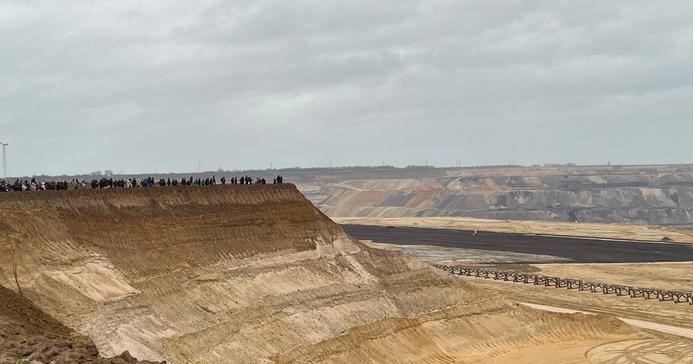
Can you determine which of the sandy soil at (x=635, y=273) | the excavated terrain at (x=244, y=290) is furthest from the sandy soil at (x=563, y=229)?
the excavated terrain at (x=244, y=290)

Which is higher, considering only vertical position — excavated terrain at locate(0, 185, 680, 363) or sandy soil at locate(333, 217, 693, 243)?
excavated terrain at locate(0, 185, 680, 363)

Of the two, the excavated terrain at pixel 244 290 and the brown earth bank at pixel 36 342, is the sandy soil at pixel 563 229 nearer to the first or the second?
the excavated terrain at pixel 244 290

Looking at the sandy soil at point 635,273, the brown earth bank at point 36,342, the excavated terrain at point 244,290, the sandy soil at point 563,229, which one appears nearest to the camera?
the brown earth bank at point 36,342

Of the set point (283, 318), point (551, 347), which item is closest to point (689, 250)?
point (551, 347)

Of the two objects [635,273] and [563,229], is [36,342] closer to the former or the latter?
[635,273]

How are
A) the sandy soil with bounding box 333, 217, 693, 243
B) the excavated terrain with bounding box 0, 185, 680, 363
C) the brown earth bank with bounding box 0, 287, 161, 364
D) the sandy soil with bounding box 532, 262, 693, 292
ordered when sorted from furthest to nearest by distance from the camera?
the sandy soil with bounding box 333, 217, 693, 243 → the sandy soil with bounding box 532, 262, 693, 292 → the excavated terrain with bounding box 0, 185, 680, 363 → the brown earth bank with bounding box 0, 287, 161, 364

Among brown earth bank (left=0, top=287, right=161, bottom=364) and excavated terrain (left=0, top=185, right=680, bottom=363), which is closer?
brown earth bank (left=0, top=287, right=161, bottom=364)

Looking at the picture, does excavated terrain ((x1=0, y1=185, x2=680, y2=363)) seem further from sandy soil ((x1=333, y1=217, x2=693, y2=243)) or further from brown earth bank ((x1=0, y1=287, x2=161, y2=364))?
→ sandy soil ((x1=333, y1=217, x2=693, y2=243))

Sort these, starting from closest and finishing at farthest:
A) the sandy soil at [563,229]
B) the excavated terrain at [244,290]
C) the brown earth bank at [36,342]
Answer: the brown earth bank at [36,342] → the excavated terrain at [244,290] → the sandy soil at [563,229]

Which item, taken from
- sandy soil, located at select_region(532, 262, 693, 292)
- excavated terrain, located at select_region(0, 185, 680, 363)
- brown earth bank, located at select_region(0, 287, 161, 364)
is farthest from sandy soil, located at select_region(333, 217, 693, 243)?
brown earth bank, located at select_region(0, 287, 161, 364)
